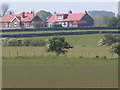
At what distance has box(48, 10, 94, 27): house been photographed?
175m

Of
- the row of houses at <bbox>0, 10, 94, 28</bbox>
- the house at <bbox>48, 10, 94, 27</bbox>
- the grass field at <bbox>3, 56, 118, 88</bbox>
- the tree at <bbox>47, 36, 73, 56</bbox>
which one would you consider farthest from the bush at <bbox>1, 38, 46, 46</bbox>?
the house at <bbox>48, 10, 94, 27</bbox>

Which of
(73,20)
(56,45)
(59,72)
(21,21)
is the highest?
(73,20)

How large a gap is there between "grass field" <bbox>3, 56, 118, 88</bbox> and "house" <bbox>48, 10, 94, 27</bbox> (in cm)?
10759

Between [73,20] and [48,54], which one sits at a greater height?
[73,20]

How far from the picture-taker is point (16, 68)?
56.6 metres

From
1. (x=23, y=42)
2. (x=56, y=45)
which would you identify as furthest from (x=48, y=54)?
(x=23, y=42)

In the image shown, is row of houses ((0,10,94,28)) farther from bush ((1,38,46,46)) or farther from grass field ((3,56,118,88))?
grass field ((3,56,118,88))

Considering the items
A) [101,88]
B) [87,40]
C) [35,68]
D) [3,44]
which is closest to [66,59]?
[35,68]

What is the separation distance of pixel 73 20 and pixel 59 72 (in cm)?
12469

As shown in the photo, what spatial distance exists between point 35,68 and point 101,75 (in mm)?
8701

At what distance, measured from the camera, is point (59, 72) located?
53062mm

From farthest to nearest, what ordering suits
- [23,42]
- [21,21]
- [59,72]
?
1. [21,21]
2. [23,42]
3. [59,72]

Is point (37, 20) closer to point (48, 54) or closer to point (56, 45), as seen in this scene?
point (48, 54)

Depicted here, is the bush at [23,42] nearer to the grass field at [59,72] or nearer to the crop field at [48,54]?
the crop field at [48,54]
